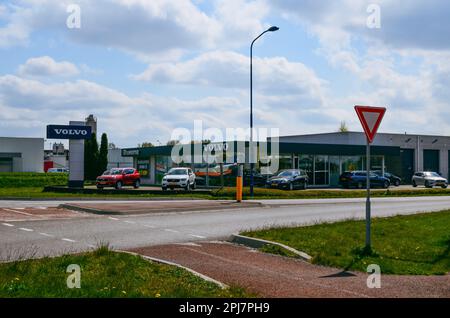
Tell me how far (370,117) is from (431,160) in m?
61.1

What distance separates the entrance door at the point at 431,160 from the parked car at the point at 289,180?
29930 millimetres

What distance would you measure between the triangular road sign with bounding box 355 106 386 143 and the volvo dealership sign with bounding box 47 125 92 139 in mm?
29006

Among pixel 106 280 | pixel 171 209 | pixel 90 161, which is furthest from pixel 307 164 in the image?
pixel 106 280

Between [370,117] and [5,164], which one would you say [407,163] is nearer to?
[5,164]

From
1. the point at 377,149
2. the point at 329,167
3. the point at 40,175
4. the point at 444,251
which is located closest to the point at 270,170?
the point at 329,167

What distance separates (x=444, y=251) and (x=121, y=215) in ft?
35.3

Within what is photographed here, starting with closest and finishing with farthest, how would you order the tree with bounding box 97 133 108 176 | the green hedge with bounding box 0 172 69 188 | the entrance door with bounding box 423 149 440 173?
the green hedge with bounding box 0 172 69 188 → the tree with bounding box 97 133 108 176 → the entrance door with bounding box 423 149 440 173

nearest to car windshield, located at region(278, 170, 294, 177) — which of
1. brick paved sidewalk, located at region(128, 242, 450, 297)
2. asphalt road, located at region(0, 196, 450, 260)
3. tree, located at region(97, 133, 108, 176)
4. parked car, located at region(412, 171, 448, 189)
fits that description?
parked car, located at region(412, 171, 448, 189)

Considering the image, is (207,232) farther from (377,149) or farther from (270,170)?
(377,149)

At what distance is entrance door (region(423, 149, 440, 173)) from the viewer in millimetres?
67125

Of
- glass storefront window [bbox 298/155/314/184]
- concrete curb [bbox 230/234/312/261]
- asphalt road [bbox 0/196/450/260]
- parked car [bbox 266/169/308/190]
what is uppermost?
glass storefront window [bbox 298/155/314/184]

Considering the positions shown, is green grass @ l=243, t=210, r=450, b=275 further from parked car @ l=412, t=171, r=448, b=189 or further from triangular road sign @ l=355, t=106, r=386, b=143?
parked car @ l=412, t=171, r=448, b=189

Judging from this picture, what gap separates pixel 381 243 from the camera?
12.2m

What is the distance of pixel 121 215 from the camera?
1853 centimetres
